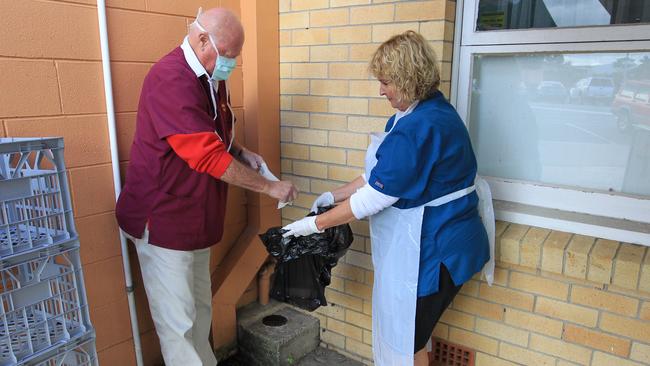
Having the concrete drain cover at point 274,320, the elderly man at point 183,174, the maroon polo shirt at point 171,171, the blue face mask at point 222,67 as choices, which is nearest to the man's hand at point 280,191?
the elderly man at point 183,174

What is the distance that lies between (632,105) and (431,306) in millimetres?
1300

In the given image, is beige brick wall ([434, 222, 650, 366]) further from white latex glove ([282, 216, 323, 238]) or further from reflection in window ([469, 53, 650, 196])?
white latex glove ([282, 216, 323, 238])

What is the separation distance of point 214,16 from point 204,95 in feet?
1.11

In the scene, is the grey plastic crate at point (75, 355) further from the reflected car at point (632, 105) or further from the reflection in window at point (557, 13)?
the reflected car at point (632, 105)

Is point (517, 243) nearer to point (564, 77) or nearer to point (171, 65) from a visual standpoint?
point (564, 77)

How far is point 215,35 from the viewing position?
2.06 meters

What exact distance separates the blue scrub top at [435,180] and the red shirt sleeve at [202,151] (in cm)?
63

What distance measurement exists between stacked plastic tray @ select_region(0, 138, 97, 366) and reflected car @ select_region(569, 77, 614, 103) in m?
2.22

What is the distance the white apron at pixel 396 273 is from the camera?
6.57ft

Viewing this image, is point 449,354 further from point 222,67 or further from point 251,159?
point 222,67

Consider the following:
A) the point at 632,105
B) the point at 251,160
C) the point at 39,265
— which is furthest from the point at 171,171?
the point at 632,105

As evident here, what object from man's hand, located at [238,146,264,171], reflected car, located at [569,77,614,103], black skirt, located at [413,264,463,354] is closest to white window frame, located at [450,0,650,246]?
reflected car, located at [569,77,614,103]

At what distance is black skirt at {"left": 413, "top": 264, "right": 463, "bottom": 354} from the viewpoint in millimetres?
2033

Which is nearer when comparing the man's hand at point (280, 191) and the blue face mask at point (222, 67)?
the blue face mask at point (222, 67)
